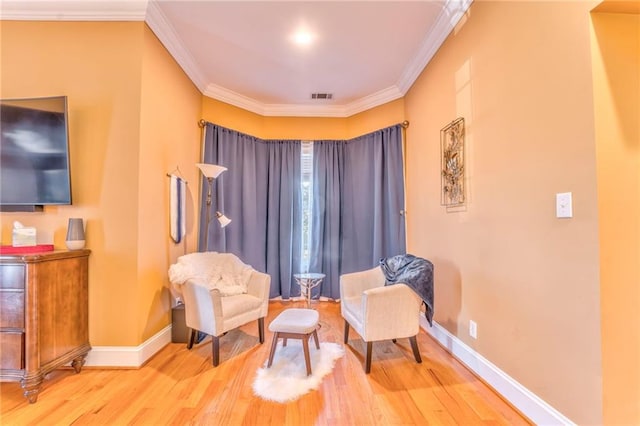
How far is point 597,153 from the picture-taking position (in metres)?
1.33

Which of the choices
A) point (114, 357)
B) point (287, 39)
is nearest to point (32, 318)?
point (114, 357)

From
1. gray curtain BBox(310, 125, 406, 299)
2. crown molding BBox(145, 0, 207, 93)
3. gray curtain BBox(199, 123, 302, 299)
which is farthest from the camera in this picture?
gray curtain BBox(199, 123, 302, 299)

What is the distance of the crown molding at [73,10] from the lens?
7.30 feet

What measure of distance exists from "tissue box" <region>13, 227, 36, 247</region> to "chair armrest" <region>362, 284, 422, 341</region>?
2454 millimetres

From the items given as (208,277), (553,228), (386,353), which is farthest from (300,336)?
(553,228)

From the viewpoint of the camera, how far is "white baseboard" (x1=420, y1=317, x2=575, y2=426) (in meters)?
1.54

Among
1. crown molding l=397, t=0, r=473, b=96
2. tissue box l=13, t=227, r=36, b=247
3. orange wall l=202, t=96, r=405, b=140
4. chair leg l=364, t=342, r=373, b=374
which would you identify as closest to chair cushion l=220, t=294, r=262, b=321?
chair leg l=364, t=342, r=373, b=374

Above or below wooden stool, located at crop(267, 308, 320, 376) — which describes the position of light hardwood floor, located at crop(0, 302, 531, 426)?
below

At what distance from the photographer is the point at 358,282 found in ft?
9.26

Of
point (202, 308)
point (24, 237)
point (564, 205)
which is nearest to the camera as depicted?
point (564, 205)

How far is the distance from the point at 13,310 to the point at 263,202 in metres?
2.68

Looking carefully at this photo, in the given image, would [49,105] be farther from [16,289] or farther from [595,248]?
[595,248]

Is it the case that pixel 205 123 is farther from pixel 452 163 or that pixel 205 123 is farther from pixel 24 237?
pixel 452 163

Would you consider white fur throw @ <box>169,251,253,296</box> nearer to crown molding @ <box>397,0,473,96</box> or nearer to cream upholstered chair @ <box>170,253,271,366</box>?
cream upholstered chair @ <box>170,253,271,366</box>
